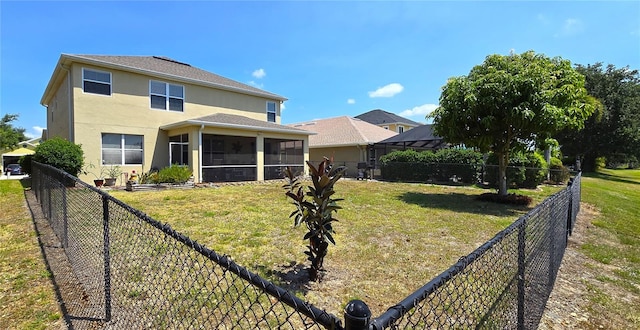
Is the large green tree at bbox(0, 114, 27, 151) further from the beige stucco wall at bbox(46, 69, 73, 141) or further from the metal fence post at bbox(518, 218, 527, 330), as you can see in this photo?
the metal fence post at bbox(518, 218, 527, 330)

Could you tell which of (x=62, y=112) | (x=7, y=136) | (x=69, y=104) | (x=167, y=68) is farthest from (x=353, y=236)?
(x=7, y=136)

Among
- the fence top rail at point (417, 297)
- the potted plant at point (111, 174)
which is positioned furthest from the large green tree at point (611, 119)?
the potted plant at point (111, 174)

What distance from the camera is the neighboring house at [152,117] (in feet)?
43.5

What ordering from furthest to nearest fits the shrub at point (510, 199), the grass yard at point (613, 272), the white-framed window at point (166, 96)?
the white-framed window at point (166, 96) → the shrub at point (510, 199) → the grass yard at point (613, 272)

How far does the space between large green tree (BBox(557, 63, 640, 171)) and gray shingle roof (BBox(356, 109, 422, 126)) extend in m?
15.4

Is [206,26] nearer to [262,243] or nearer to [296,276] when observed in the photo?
[262,243]

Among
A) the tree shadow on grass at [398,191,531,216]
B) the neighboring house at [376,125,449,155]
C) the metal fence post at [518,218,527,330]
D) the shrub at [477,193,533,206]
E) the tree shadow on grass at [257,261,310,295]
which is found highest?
the neighboring house at [376,125,449,155]

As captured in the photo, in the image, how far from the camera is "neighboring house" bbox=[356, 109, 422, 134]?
117ft

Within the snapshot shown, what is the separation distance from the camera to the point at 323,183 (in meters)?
3.63

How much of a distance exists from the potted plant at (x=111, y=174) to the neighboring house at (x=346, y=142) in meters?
11.5

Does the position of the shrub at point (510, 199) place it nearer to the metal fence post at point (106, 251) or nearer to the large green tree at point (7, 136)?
the metal fence post at point (106, 251)

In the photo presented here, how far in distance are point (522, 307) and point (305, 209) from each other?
7.69 ft

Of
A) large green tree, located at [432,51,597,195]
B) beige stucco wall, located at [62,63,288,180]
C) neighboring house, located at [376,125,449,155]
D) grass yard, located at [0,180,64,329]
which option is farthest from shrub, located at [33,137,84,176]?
neighboring house, located at [376,125,449,155]

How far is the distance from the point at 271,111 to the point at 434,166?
1117 centimetres
